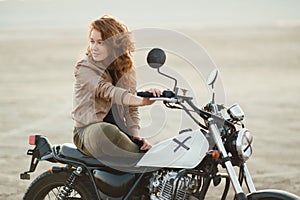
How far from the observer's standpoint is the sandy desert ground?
966 centimetres

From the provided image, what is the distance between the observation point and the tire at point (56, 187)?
603 centimetres

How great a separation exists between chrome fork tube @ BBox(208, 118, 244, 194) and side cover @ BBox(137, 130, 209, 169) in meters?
0.14

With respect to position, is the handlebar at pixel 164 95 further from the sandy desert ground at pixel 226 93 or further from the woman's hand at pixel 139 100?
the sandy desert ground at pixel 226 93

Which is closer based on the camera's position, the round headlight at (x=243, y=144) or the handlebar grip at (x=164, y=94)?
the handlebar grip at (x=164, y=94)

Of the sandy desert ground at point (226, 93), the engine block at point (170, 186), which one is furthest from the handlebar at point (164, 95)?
the sandy desert ground at point (226, 93)

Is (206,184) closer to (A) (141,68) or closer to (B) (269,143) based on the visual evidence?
(A) (141,68)

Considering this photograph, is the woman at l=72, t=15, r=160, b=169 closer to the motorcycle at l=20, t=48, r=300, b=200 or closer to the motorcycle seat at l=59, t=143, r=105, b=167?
the motorcycle seat at l=59, t=143, r=105, b=167

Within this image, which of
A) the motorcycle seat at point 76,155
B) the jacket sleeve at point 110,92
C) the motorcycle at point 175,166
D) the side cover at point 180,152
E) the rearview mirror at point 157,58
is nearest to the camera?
the rearview mirror at point 157,58

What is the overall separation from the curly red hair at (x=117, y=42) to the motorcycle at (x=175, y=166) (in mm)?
690

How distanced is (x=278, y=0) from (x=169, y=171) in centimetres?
3744

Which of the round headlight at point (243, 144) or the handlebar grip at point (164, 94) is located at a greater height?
the handlebar grip at point (164, 94)

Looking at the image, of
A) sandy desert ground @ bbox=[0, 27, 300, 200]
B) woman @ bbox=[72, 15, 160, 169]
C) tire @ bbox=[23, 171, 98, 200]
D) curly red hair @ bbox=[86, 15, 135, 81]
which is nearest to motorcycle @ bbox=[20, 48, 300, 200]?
tire @ bbox=[23, 171, 98, 200]

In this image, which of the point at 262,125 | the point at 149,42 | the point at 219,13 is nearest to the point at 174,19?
the point at 219,13

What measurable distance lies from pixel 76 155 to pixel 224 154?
121cm
